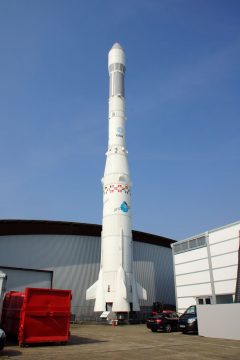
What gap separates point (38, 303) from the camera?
1427cm

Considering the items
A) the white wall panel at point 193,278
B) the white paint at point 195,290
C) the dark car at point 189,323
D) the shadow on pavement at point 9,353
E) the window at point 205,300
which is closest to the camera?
the shadow on pavement at point 9,353

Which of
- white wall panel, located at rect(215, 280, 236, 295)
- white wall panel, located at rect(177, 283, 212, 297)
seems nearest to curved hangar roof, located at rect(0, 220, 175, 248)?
white wall panel, located at rect(177, 283, 212, 297)

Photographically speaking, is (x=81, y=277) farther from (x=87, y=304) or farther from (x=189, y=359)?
(x=189, y=359)

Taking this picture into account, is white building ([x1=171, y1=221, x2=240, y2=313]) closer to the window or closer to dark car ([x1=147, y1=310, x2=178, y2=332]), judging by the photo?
the window

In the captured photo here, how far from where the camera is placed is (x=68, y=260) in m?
37.4

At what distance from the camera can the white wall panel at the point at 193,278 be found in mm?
25573

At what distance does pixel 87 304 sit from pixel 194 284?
1546 cm

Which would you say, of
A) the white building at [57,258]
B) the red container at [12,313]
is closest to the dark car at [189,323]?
the red container at [12,313]

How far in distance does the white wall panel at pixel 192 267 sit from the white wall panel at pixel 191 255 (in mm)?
351

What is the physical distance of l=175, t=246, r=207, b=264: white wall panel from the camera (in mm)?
26234

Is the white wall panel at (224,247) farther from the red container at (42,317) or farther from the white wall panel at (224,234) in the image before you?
the red container at (42,317)

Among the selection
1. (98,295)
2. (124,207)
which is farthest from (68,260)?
(124,207)

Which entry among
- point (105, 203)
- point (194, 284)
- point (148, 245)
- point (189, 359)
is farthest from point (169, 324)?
point (148, 245)

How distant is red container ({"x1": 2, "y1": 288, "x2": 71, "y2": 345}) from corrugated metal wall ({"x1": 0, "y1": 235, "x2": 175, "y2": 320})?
20351mm
